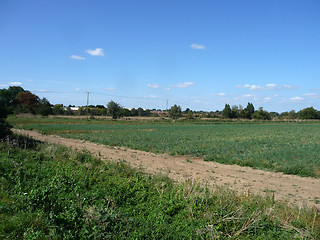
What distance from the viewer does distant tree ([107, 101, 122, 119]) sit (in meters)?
117

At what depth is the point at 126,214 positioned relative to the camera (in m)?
5.60

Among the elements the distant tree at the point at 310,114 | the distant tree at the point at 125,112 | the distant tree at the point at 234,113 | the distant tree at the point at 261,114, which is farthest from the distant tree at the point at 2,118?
the distant tree at the point at 310,114

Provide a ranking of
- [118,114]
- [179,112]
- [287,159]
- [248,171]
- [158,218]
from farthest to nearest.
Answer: [179,112], [118,114], [287,159], [248,171], [158,218]

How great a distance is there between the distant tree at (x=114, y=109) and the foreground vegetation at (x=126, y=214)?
365ft

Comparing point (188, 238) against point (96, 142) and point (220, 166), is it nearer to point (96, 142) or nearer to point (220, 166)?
point (220, 166)

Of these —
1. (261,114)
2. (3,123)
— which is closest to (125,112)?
(261,114)

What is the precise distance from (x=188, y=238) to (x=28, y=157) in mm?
8365

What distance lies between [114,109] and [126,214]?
115511mm

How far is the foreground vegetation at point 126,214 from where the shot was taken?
16.0 ft

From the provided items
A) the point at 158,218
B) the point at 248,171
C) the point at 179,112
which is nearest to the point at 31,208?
the point at 158,218

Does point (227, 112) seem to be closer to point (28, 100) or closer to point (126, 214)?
point (28, 100)

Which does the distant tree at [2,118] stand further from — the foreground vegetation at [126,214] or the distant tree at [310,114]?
the distant tree at [310,114]

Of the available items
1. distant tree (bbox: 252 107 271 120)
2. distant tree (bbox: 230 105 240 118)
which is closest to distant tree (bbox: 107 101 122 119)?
distant tree (bbox: 230 105 240 118)

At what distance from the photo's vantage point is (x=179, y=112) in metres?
148
